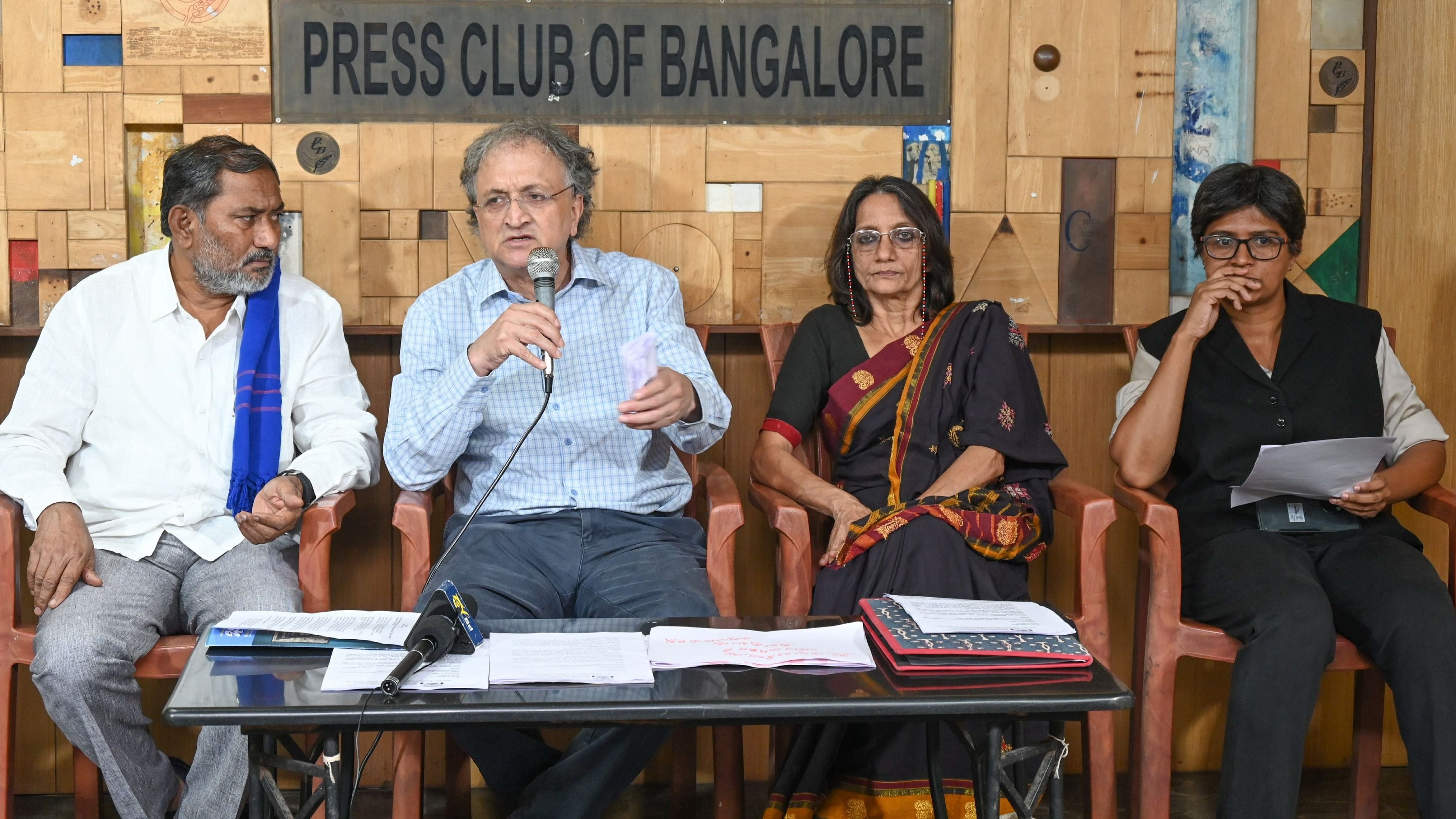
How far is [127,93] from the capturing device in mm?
2936

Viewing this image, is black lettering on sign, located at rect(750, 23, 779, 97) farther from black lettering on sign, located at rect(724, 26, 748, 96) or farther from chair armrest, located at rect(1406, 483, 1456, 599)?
chair armrest, located at rect(1406, 483, 1456, 599)

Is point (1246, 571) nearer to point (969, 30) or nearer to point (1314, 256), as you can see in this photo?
point (1314, 256)

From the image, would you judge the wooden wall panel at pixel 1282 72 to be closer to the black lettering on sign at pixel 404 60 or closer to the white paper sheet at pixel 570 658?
the black lettering on sign at pixel 404 60

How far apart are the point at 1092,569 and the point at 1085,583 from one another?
0.03 m

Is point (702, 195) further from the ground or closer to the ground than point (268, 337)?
further from the ground

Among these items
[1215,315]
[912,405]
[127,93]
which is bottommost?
[912,405]

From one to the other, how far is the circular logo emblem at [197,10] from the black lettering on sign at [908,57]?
1.64 m

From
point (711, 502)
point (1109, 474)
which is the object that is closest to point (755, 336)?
point (711, 502)

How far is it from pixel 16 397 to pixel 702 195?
1.59 m

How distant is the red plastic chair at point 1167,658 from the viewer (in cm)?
250

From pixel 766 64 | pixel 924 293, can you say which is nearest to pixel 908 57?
pixel 766 64

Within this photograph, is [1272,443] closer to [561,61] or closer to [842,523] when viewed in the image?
[842,523]

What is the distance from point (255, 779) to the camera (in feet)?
5.60

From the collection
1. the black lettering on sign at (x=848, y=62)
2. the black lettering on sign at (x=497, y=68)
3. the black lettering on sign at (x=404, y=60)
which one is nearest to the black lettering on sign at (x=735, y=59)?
the black lettering on sign at (x=848, y=62)
